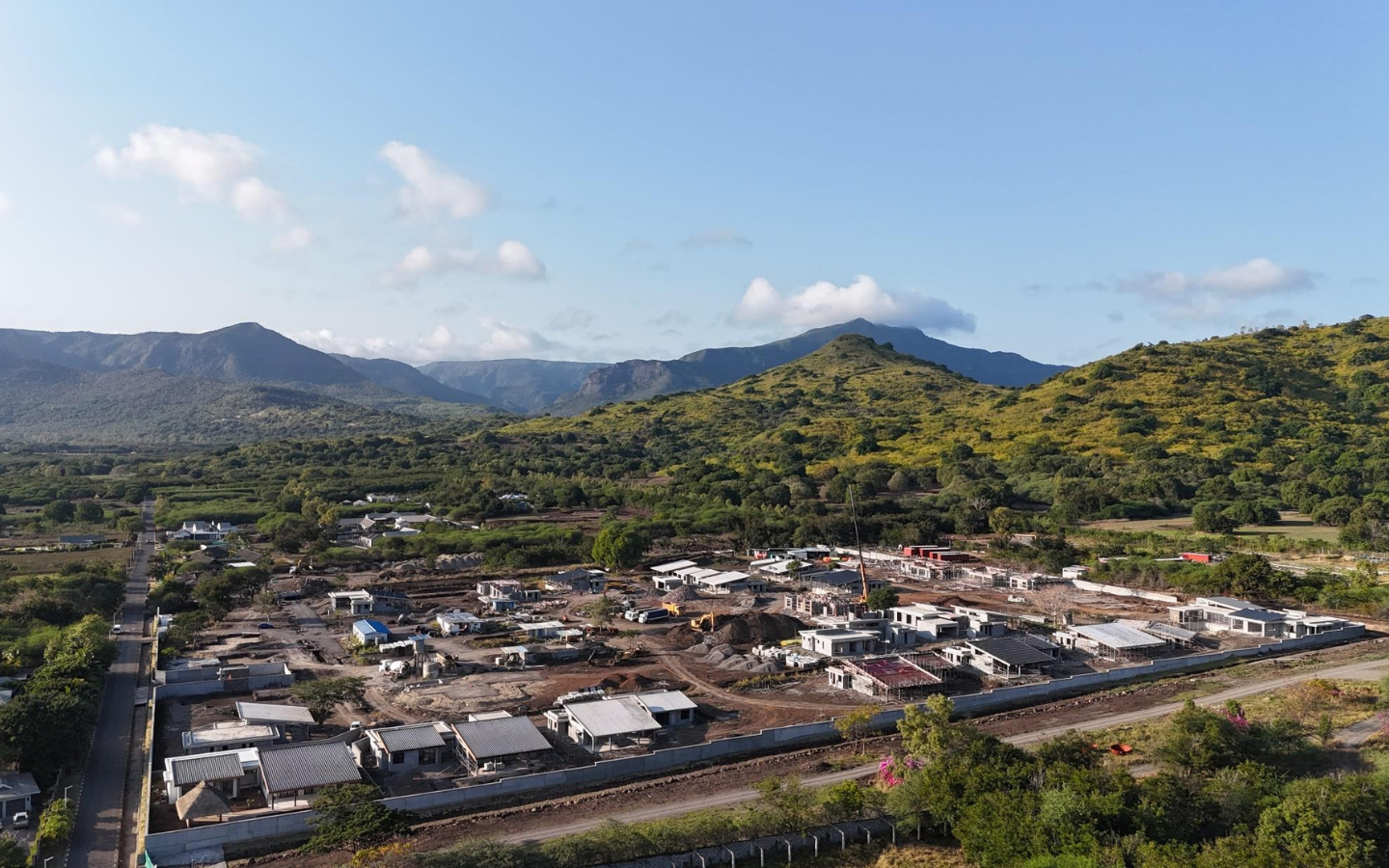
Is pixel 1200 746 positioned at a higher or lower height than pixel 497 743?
higher

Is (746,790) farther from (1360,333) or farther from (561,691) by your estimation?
(1360,333)

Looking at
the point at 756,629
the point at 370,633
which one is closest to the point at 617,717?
the point at 756,629

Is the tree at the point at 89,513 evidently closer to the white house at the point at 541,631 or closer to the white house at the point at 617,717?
the white house at the point at 541,631

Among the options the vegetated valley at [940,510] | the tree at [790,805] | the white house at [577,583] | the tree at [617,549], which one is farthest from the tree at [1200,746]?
the tree at [617,549]

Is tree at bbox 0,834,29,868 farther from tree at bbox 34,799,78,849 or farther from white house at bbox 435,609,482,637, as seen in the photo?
white house at bbox 435,609,482,637

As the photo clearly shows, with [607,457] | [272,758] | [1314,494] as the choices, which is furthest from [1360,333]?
[272,758]

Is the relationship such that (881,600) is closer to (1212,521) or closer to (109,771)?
(109,771)
